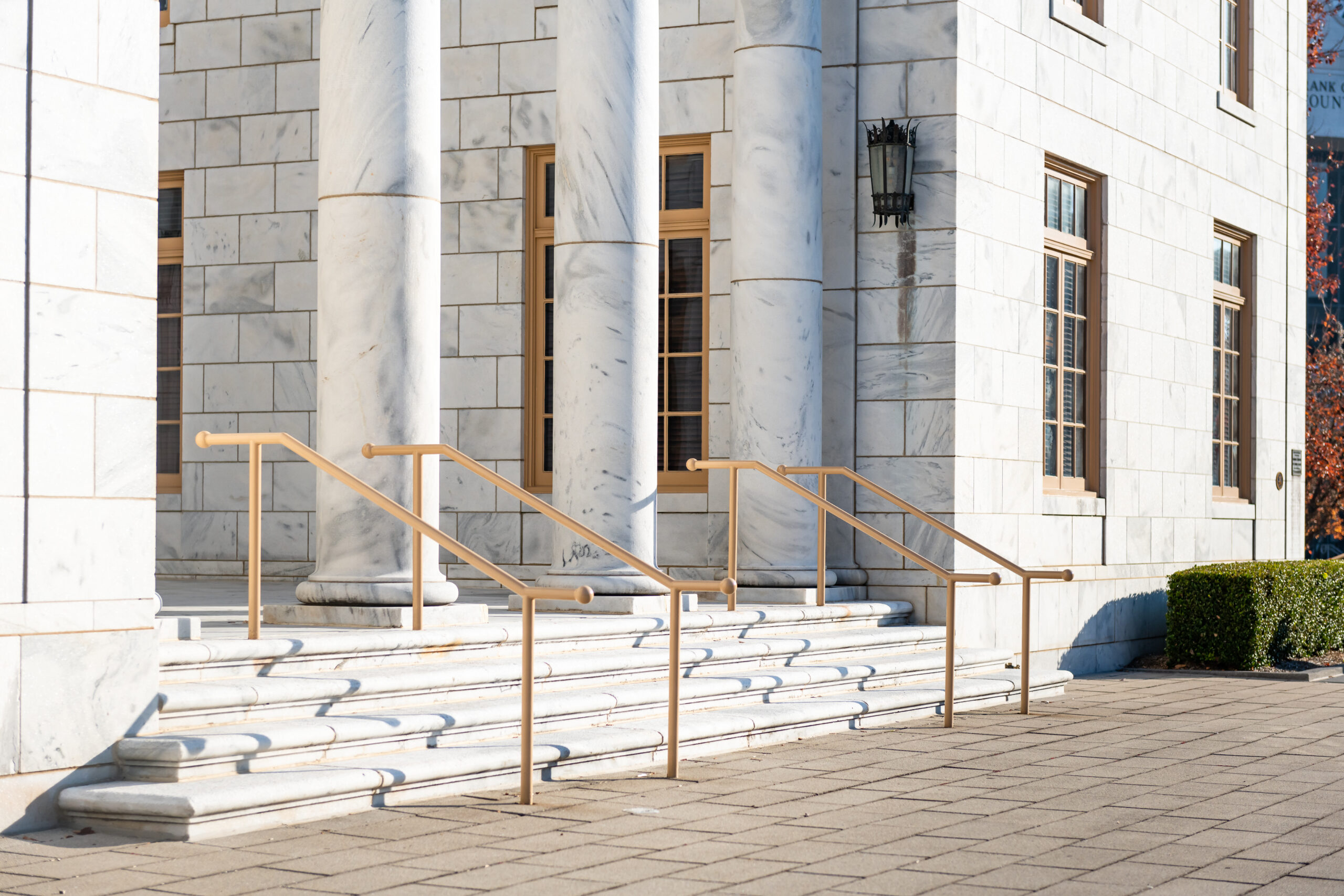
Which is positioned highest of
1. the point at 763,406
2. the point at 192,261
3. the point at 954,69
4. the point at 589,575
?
the point at 954,69

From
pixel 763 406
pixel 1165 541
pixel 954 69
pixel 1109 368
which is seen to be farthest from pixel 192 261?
pixel 1165 541

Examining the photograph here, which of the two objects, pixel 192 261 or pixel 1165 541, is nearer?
pixel 192 261

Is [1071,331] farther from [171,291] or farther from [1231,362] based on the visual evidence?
[171,291]

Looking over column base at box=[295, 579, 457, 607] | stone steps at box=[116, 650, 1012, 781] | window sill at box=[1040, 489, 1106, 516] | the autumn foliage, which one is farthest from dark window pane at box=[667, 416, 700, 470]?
the autumn foliage

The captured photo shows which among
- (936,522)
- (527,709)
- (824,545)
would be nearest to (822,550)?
(824,545)

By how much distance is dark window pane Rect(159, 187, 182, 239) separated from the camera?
14.6 m

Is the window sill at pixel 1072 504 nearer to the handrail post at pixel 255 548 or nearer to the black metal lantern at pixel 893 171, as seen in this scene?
the black metal lantern at pixel 893 171

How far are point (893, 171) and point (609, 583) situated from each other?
3.93 m

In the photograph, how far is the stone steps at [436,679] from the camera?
6758mm

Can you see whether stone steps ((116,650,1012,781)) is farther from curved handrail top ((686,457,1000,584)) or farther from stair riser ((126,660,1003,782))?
curved handrail top ((686,457,1000,584))

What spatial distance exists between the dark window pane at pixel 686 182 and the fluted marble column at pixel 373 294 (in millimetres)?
4578

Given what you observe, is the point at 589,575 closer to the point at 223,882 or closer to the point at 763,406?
the point at 763,406

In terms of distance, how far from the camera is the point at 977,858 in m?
5.94

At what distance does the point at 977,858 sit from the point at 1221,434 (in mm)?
12217
